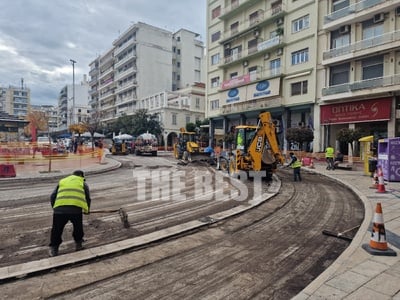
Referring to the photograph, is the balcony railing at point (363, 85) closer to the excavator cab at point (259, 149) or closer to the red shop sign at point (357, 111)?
the red shop sign at point (357, 111)

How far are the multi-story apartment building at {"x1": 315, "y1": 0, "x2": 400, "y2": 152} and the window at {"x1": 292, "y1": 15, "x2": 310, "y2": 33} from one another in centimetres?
152

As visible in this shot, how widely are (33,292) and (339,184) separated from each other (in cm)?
1301

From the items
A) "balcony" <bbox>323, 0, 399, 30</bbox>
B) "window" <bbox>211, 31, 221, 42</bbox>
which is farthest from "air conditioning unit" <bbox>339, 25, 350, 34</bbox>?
"window" <bbox>211, 31, 221, 42</bbox>

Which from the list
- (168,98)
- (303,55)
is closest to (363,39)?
(303,55)

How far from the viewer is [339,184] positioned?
13070 millimetres

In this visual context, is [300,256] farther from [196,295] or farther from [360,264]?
[196,295]

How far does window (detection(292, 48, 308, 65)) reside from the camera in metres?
28.7

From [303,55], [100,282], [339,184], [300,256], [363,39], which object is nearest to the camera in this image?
[100,282]

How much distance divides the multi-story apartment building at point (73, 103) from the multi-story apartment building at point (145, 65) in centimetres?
2574

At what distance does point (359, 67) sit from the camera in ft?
79.3

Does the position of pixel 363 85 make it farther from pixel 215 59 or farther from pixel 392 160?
pixel 215 59

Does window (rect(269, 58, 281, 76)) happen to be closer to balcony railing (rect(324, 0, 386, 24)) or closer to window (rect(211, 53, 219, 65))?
balcony railing (rect(324, 0, 386, 24))

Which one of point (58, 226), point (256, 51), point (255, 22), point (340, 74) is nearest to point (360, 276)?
point (58, 226)

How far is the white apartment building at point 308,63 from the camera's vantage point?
74.2ft
